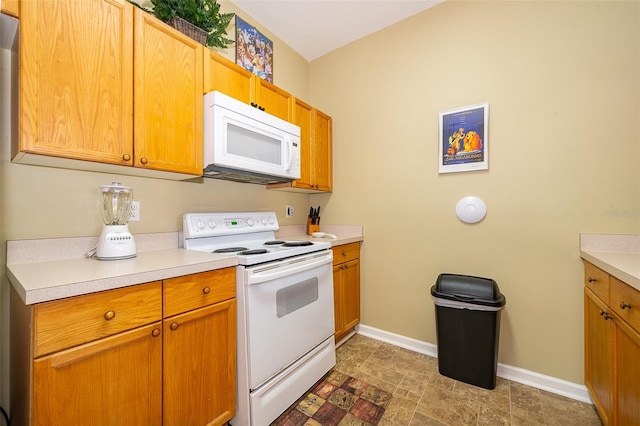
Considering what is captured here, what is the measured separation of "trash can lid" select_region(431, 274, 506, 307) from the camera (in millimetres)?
1628

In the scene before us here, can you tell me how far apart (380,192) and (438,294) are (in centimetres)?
97

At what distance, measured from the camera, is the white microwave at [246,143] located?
151cm

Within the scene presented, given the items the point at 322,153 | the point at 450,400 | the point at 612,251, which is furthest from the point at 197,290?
the point at 612,251

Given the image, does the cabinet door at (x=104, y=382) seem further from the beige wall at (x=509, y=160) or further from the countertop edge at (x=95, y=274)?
the beige wall at (x=509, y=160)

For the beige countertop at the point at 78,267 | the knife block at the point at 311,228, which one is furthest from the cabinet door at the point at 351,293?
the beige countertop at the point at 78,267

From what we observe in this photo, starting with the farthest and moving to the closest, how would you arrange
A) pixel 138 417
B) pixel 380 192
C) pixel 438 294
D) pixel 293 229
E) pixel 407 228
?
1. pixel 293 229
2. pixel 380 192
3. pixel 407 228
4. pixel 438 294
5. pixel 138 417

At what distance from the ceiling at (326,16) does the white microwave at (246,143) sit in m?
1.00

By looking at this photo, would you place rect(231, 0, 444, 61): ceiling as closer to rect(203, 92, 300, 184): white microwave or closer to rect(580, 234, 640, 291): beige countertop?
rect(203, 92, 300, 184): white microwave

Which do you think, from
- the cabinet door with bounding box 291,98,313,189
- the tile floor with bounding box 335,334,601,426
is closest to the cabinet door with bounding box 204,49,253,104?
the cabinet door with bounding box 291,98,313,189

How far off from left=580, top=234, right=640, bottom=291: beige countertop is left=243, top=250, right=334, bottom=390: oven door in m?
1.43

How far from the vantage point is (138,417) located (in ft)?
3.25

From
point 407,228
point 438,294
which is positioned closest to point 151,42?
point 407,228

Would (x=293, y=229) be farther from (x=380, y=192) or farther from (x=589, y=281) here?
(x=589, y=281)

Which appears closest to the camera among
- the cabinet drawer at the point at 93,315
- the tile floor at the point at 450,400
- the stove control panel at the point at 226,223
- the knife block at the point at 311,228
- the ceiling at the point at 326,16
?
the cabinet drawer at the point at 93,315
